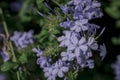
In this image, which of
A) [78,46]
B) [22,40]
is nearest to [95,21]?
[22,40]

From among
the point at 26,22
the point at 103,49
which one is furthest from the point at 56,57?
the point at 26,22

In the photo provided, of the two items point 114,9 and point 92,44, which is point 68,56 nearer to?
point 92,44

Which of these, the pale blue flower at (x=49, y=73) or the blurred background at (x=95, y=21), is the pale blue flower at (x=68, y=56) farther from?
the blurred background at (x=95, y=21)

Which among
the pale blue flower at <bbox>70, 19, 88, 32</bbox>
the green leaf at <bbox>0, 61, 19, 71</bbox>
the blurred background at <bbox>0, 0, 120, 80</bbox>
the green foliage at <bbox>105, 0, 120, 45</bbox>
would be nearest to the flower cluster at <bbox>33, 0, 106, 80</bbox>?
the pale blue flower at <bbox>70, 19, 88, 32</bbox>

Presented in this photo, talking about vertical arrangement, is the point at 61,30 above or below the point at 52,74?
above

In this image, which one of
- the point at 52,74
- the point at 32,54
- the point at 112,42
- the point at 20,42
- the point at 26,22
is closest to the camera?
the point at 52,74

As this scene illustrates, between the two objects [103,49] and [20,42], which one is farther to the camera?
[20,42]

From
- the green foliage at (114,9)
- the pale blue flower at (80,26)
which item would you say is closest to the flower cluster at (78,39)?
the pale blue flower at (80,26)

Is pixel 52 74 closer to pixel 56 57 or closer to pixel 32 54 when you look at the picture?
pixel 56 57

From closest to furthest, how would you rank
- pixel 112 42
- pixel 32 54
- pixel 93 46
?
pixel 93 46 < pixel 32 54 < pixel 112 42
